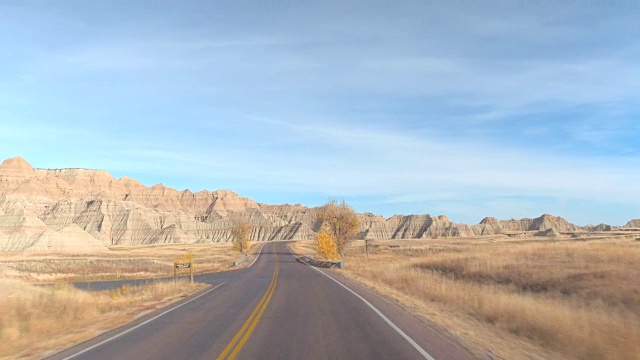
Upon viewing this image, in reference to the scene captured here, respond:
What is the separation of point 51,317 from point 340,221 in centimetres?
4726

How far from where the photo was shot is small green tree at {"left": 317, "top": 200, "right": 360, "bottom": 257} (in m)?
59.8

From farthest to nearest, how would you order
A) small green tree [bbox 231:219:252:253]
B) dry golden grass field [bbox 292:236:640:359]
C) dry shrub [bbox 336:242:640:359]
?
small green tree [bbox 231:219:252:253] → dry shrub [bbox 336:242:640:359] → dry golden grass field [bbox 292:236:640:359]

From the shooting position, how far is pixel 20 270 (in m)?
46.6

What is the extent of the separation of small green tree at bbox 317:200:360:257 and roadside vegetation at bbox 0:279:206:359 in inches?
1582

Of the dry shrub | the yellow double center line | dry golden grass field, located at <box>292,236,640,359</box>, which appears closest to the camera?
the yellow double center line

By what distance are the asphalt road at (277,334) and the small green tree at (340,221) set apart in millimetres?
42256

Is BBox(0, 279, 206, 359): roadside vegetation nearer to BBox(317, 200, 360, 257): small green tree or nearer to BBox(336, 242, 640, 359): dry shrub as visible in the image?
BBox(336, 242, 640, 359): dry shrub

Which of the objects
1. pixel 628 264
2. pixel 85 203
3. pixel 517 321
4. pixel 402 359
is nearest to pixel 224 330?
pixel 402 359

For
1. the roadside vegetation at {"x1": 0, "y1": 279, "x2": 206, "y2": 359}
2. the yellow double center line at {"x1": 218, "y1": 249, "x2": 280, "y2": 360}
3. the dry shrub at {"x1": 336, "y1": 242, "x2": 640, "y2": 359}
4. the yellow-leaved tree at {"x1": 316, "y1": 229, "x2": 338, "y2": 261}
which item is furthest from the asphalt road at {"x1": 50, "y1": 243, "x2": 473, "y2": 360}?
the yellow-leaved tree at {"x1": 316, "y1": 229, "x2": 338, "y2": 261}

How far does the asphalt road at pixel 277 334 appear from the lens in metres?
9.13

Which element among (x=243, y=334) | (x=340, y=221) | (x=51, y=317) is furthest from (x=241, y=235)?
(x=243, y=334)

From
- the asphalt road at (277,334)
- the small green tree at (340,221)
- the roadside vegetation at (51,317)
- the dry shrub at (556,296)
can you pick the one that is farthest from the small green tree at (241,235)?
→ the asphalt road at (277,334)

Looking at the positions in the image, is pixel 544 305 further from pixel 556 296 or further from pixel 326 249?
pixel 326 249

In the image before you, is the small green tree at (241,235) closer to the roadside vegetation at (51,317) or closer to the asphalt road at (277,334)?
the roadside vegetation at (51,317)
